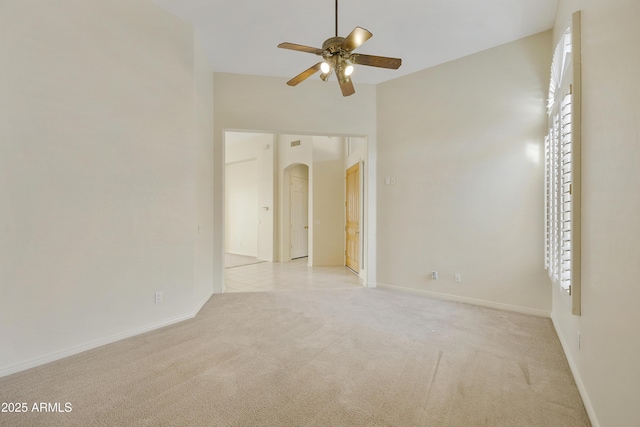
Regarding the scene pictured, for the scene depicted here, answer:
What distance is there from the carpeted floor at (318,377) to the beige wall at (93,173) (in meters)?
0.40

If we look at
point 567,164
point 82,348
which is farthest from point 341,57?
point 82,348

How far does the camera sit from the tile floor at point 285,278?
5.10 m

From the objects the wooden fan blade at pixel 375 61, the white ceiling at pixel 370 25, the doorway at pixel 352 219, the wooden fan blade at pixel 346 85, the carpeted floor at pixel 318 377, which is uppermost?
the white ceiling at pixel 370 25

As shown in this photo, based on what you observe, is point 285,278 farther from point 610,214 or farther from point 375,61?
point 610,214

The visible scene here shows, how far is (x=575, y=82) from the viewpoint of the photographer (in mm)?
2125

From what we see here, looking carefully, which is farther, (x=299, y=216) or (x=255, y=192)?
(x=255, y=192)

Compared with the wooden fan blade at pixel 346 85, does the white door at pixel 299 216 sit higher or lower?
lower

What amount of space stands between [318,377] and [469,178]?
10.9ft

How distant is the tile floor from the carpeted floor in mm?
1574

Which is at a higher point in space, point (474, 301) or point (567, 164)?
point (567, 164)

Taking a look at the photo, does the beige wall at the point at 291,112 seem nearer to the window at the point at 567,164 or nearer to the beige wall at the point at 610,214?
the window at the point at 567,164

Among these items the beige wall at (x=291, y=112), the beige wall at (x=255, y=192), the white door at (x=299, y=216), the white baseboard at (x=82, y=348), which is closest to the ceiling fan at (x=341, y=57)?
the beige wall at (x=291, y=112)

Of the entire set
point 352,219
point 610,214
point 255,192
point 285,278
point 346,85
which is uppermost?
point 346,85

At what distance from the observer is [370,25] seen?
3551 mm
